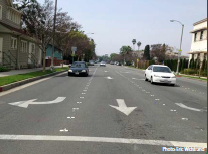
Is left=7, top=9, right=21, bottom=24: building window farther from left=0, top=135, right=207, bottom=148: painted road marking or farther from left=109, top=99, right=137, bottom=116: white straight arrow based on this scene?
left=0, top=135, right=207, bottom=148: painted road marking

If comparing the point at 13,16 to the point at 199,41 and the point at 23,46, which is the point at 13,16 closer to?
the point at 23,46

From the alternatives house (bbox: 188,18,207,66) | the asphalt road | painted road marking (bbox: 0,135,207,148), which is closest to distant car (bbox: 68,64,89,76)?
the asphalt road

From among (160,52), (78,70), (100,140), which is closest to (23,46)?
(78,70)

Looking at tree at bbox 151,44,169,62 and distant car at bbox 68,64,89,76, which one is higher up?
tree at bbox 151,44,169,62

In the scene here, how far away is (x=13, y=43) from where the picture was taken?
990 inches

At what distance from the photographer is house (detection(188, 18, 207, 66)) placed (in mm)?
40688

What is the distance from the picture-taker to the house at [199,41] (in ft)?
133

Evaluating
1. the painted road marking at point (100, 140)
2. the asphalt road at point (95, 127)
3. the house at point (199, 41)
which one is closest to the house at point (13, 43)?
the asphalt road at point (95, 127)

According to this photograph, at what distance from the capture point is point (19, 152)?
4422 mm

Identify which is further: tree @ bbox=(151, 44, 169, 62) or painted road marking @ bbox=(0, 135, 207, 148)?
tree @ bbox=(151, 44, 169, 62)

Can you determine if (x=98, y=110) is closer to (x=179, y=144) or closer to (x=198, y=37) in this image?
(x=179, y=144)

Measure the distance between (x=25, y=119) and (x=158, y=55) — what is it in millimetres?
82679

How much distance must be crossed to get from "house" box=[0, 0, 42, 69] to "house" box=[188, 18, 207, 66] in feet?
86.7

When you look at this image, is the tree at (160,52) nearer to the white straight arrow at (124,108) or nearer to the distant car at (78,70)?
the distant car at (78,70)
